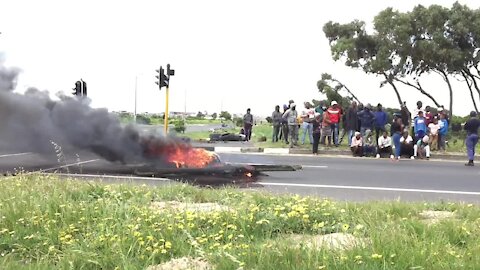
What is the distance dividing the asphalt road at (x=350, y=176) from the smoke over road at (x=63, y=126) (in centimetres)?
42

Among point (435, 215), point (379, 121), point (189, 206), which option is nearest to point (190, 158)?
point (189, 206)

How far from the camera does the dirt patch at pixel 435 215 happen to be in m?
5.88

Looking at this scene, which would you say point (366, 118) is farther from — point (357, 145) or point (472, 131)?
point (472, 131)

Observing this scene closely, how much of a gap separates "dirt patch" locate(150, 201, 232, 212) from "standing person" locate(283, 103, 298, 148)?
13079 millimetres

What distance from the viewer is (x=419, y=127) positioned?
17.4 m

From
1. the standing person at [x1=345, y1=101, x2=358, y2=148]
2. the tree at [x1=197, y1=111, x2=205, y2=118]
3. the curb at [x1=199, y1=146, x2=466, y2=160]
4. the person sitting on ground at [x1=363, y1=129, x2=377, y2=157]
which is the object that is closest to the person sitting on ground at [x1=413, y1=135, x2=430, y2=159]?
the curb at [x1=199, y1=146, x2=466, y2=160]

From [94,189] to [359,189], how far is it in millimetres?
5442

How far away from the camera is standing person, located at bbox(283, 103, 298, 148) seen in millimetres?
19328

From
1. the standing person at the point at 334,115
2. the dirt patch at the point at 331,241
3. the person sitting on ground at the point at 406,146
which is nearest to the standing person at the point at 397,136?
the person sitting on ground at the point at 406,146

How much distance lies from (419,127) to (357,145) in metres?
2.07

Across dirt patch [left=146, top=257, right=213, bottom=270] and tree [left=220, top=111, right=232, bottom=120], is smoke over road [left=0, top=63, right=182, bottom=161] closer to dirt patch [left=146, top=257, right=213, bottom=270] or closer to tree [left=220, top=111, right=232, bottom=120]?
dirt patch [left=146, top=257, right=213, bottom=270]

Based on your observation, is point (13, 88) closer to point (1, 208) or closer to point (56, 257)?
point (1, 208)

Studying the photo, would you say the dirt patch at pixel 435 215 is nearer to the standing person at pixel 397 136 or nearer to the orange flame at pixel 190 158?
the orange flame at pixel 190 158

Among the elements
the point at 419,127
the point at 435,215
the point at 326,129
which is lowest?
the point at 435,215
